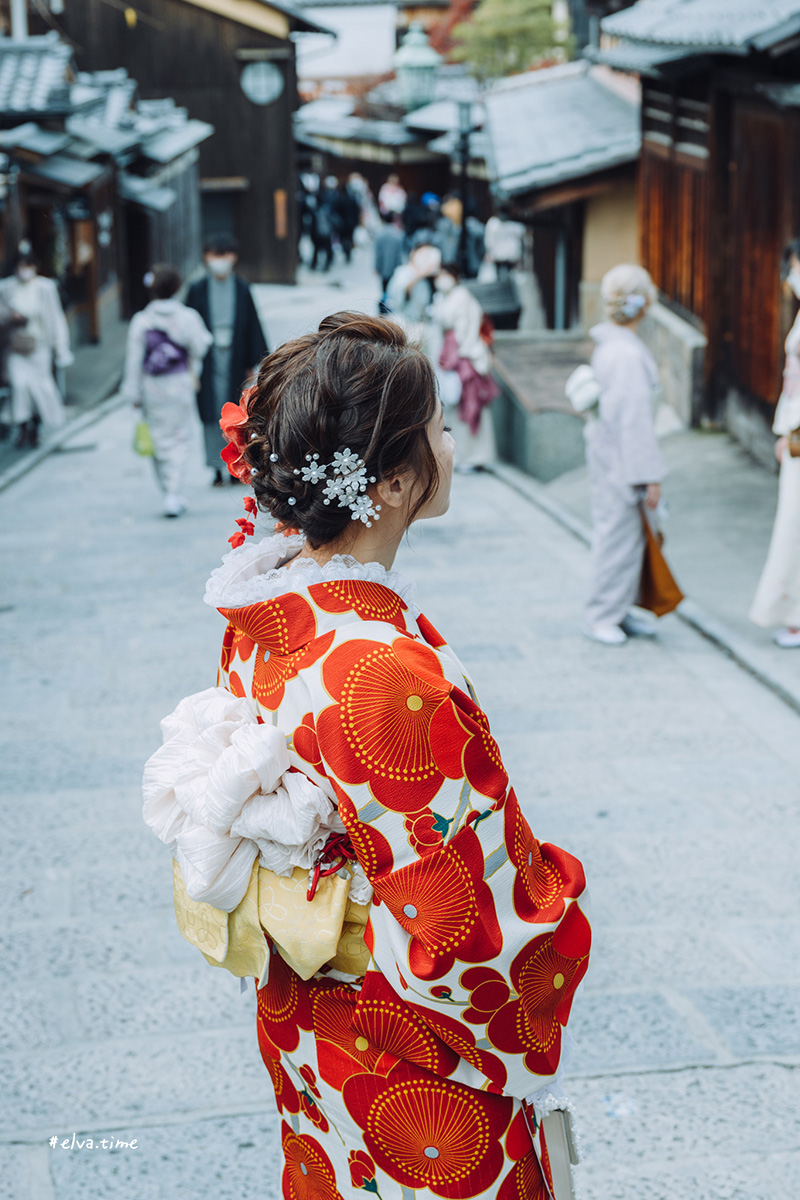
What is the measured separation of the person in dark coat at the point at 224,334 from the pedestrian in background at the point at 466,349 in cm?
194

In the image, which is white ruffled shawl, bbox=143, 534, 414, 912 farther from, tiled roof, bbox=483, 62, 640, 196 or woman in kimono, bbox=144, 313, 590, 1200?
tiled roof, bbox=483, 62, 640, 196

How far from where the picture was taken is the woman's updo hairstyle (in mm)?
1652

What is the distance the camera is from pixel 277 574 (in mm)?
1794

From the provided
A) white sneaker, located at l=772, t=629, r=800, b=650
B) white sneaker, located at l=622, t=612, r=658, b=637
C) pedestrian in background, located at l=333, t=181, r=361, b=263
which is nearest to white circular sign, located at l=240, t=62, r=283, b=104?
pedestrian in background, located at l=333, t=181, r=361, b=263

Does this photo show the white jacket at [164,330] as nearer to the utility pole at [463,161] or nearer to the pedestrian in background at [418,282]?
the pedestrian in background at [418,282]

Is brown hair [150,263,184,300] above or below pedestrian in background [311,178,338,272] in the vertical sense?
above

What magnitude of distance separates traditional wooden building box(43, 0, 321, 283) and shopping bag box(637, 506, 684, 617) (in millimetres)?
24754

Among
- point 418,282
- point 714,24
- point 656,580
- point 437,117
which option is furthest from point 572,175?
point 437,117

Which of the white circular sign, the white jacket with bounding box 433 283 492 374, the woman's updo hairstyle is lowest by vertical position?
the white jacket with bounding box 433 283 492 374

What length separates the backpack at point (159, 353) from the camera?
954 cm

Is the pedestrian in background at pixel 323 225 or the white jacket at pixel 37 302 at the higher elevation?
the white jacket at pixel 37 302

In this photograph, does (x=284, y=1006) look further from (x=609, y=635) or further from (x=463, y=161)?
(x=463, y=161)

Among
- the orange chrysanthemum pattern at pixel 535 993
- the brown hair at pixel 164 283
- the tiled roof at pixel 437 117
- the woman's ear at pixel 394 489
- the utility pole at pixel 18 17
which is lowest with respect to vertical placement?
the brown hair at pixel 164 283

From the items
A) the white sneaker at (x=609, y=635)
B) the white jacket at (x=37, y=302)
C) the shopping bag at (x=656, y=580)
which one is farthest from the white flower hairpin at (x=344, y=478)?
the white jacket at (x=37, y=302)
